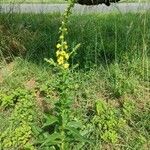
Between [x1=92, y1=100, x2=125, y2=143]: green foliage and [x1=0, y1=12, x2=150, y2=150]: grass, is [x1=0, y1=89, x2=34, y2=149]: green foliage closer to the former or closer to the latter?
[x1=0, y1=12, x2=150, y2=150]: grass

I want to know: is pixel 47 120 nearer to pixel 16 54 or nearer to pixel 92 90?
pixel 92 90

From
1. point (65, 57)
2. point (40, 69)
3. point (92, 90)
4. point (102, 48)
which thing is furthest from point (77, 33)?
point (65, 57)

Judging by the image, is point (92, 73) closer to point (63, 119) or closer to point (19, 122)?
point (19, 122)

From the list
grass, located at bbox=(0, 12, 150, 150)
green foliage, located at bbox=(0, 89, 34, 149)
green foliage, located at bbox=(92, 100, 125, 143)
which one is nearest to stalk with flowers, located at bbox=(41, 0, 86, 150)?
grass, located at bbox=(0, 12, 150, 150)

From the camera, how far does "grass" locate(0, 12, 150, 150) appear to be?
4.93 metres

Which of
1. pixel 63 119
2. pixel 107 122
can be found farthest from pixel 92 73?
pixel 63 119

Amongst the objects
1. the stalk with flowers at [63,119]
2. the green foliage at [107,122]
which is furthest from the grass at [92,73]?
the stalk with flowers at [63,119]

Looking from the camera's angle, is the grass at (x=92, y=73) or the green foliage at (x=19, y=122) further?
the grass at (x=92, y=73)

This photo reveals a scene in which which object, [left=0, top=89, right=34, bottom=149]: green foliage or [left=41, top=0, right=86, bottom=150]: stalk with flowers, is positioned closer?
[left=41, top=0, right=86, bottom=150]: stalk with flowers

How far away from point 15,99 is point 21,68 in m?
0.63

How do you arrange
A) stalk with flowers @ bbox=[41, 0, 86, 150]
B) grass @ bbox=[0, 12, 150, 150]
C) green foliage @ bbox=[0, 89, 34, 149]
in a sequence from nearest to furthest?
1. stalk with flowers @ bbox=[41, 0, 86, 150]
2. green foliage @ bbox=[0, 89, 34, 149]
3. grass @ bbox=[0, 12, 150, 150]

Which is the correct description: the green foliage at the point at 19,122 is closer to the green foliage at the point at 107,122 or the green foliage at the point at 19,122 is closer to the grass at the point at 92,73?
the grass at the point at 92,73

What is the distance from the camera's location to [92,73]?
5512 mm

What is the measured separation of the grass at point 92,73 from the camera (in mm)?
4930
